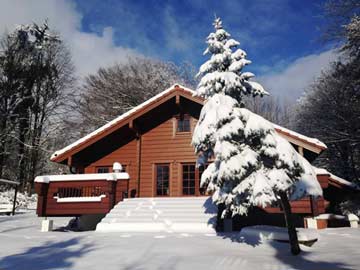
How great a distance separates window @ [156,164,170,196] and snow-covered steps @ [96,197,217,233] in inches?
96.7

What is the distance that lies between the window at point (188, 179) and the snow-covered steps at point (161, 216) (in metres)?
2.27

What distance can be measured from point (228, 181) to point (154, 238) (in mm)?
2659

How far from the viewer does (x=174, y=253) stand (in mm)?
6426

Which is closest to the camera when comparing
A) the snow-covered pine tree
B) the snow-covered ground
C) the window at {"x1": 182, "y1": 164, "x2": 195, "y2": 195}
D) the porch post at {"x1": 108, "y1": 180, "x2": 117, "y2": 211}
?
the snow-covered ground

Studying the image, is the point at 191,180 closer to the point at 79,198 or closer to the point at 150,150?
the point at 150,150

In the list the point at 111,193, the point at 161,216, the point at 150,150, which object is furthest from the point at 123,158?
the point at 161,216

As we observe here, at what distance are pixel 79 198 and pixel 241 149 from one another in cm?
728

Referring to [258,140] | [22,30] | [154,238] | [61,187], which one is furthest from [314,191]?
A: [22,30]

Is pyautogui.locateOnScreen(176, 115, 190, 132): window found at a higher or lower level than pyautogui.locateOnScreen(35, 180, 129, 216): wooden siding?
higher

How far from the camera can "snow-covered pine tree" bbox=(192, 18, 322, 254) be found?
643cm

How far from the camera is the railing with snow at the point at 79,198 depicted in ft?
38.8

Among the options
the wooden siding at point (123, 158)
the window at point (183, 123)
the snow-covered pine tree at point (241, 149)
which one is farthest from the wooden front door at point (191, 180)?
the snow-covered pine tree at point (241, 149)

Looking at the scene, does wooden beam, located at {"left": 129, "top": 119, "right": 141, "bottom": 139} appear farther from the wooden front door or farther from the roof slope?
the wooden front door

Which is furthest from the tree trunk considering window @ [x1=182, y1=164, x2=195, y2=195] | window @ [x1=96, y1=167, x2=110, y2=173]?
window @ [x1=96, y1=167, x2=110, y2=173]
